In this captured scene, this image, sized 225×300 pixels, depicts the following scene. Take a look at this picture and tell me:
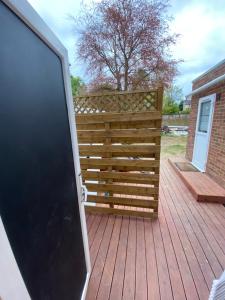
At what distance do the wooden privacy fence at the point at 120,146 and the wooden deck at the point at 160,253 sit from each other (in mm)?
302

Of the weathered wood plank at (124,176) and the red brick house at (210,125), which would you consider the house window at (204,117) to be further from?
the weathered wood plank at (124,176)

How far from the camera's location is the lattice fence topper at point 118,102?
6.93 feet

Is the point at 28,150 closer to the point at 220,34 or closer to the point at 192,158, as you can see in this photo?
the point at 220,34

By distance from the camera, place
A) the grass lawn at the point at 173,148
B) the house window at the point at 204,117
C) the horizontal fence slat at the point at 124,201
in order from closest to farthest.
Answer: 1. the horizontal fence slat at the point at 124,201
2. the house window at the point at 204,117
3. the grass lawn at the point at 173,148

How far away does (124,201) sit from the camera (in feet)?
8.31

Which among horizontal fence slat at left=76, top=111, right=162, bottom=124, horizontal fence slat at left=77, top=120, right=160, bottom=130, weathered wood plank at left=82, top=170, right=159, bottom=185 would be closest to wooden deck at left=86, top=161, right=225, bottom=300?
weathered wood plank at left=82, top=170, right=159, bottom=185

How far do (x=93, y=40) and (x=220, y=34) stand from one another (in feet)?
9.24

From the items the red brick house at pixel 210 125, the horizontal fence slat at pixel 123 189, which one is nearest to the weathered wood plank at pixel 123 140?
the horizontal fence slat at pixel 123 189

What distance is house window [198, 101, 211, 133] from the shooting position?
4258 millimetres

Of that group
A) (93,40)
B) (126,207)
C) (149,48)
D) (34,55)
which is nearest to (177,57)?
(149,48)

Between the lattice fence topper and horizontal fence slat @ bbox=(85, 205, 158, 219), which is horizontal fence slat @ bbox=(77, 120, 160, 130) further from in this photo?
horizontal fence slat @ bbox=(85, 205, 158, 219)

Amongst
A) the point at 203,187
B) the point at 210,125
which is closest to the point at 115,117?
the point at 203,187

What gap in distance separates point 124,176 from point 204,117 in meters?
3.30

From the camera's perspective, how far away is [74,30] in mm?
3932
